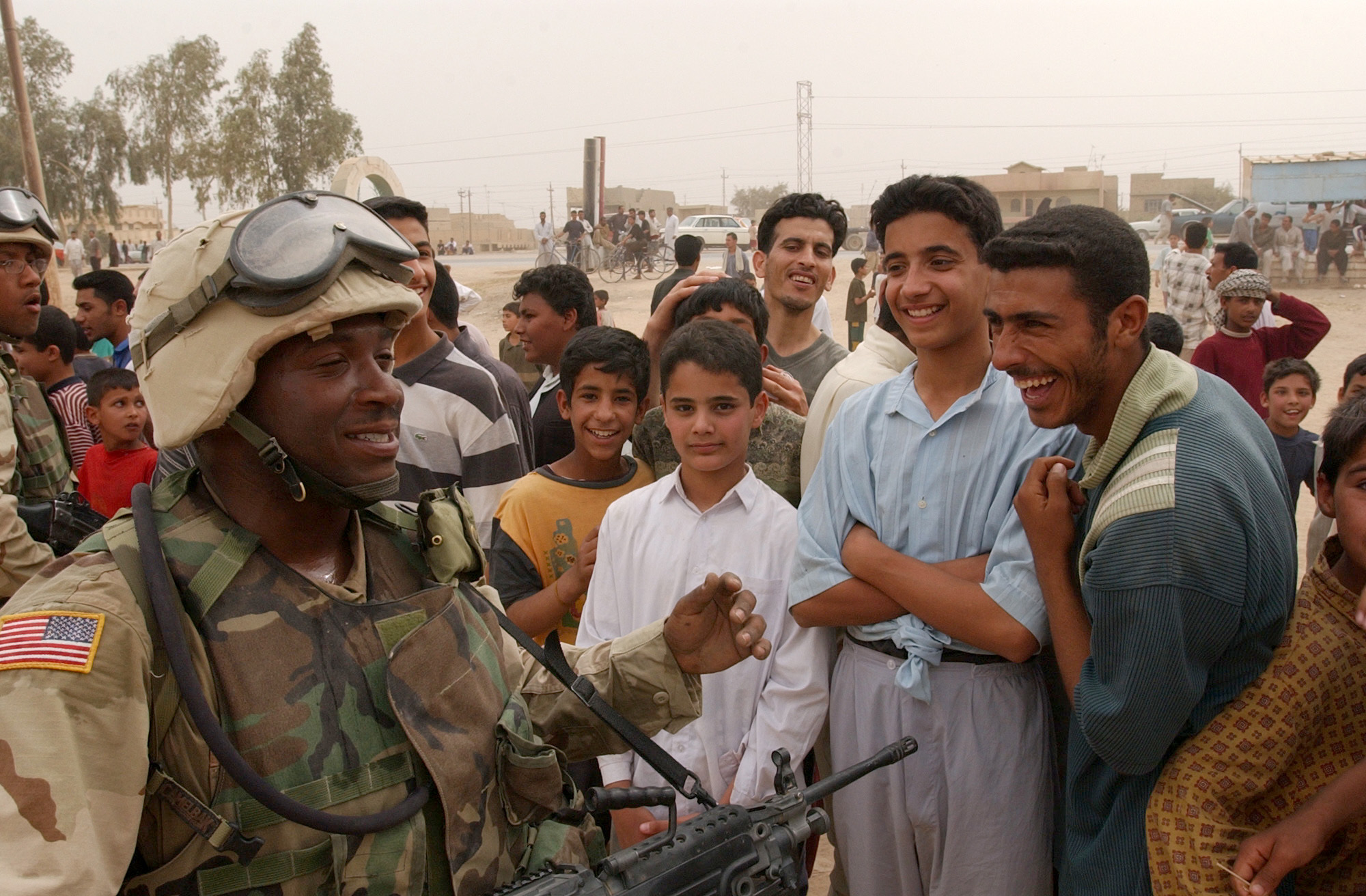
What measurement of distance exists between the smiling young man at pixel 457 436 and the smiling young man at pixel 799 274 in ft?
4.27

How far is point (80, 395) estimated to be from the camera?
5137 millimetres

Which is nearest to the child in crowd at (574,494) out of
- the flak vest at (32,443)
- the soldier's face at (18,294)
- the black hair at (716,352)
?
the black hair at (716,352)

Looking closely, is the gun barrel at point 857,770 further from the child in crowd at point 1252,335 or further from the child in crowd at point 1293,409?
the child in crowd at point 1252,335

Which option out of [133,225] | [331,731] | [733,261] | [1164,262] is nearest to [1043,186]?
[733,261]

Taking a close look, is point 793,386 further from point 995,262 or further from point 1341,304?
point 1341,304

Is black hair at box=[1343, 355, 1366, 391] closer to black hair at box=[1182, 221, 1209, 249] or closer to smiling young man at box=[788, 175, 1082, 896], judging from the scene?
smiling young man at box=[788, 175, 1082, 896]

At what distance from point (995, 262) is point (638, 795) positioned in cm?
141

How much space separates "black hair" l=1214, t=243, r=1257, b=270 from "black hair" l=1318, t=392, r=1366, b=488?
6.35 m

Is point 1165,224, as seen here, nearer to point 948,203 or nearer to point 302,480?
point 948,203

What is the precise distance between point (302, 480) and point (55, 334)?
15.3ft

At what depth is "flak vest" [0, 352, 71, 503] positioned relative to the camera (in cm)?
371

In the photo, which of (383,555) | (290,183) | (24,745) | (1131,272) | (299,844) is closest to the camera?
(24,745)

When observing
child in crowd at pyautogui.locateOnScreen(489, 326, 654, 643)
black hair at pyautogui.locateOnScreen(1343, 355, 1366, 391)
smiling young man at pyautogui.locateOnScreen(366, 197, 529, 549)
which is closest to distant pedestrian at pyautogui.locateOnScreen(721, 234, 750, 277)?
black hair at pyautogui.locateOnScreen(1343, 355, 1366, 391)

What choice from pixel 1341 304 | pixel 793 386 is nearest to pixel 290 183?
pixel 1341 304
